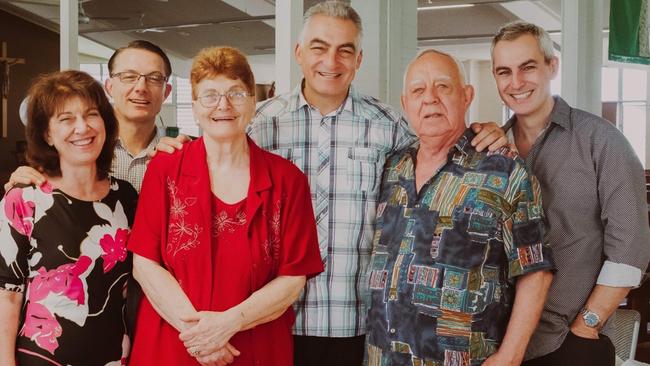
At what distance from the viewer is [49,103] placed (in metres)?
2.20

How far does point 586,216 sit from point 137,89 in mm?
1684

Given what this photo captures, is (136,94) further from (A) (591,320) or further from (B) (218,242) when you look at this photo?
(A) (591,320)

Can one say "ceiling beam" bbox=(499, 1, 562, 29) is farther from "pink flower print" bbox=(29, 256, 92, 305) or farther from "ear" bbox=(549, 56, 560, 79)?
"pink flower print" bbox=(29, 256, 92, 305)

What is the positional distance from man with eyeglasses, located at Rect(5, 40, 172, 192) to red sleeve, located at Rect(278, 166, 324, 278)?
30.6 inches

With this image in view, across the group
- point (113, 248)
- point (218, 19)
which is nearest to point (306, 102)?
point (113, 248)

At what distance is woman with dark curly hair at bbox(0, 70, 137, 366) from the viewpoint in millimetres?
2125

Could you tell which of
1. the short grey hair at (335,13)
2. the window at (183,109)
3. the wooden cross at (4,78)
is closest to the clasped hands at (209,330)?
the short grey hair at (335,13)

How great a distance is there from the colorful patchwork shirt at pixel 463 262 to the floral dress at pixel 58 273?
2.87 ft

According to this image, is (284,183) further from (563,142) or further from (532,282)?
(563,142)

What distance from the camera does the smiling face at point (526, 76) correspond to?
2.47 meters

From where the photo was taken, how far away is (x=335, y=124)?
2.62 meters

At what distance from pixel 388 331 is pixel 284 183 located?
586 mm

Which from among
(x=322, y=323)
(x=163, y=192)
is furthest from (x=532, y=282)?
(x=163, y=192)

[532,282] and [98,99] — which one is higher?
[98,99]
